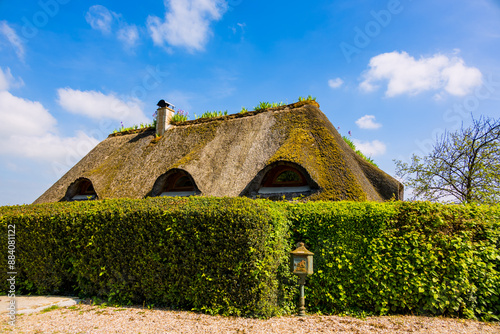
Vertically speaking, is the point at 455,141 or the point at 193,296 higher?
the point at 455,141

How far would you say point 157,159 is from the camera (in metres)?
12.3

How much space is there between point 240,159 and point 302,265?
5.82 meters

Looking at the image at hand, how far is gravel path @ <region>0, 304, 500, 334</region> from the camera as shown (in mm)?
4395

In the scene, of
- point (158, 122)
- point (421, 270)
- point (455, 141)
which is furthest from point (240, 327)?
point (455, 141)

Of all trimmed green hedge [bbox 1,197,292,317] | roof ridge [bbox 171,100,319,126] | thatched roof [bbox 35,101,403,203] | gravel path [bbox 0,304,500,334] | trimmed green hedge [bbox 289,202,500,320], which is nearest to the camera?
gravel path [bbox 0,304,500,334]

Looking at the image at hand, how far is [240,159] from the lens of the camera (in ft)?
34.2

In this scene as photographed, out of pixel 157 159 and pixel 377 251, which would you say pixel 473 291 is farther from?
pixel 157 159

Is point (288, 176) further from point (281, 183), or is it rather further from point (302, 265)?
point (302, 265)

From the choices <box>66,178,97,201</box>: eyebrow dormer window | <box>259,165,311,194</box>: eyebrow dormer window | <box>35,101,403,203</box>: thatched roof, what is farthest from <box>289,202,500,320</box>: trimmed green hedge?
<box>66,178,97,201</box>: eyebrow dormer window

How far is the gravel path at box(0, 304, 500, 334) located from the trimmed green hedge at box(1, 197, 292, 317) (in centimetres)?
30

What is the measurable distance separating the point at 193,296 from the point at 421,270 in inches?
168

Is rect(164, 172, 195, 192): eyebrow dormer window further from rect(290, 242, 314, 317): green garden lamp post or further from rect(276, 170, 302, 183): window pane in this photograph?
rect(290, 242, 314, 317): green garden lamp post

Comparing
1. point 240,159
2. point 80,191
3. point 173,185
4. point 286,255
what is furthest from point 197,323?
point 80,191

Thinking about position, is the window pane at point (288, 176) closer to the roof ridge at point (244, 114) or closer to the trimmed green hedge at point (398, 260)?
the roof ridge at point (244, 114)
